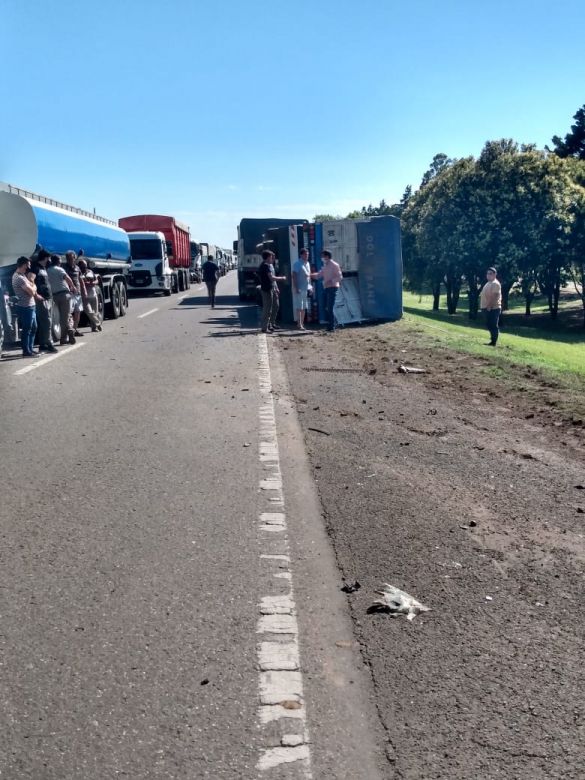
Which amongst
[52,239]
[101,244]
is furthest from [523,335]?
[52,239]

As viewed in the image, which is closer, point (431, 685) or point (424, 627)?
point (431, 685)

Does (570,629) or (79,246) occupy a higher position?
(79,246)

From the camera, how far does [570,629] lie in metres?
3.99

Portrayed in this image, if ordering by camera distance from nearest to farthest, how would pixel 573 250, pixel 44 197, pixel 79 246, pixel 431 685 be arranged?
pixel 431 685 < pixel 44 197 < pixel 79 246 < pixel 573 250

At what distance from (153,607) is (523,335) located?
35048 mm

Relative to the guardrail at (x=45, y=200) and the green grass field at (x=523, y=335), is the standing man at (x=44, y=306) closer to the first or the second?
the guardrail at (x=45, y=200)

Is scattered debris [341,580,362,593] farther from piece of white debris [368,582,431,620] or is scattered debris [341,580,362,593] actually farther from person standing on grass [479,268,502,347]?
person standing on grass [479,268,502,347]

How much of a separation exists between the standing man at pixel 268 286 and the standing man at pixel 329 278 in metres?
0.99

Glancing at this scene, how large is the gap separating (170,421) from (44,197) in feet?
38.0

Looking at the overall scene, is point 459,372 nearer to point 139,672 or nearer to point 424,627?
point 424,627

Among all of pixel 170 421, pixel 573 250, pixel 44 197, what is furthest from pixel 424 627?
pixel 573 250

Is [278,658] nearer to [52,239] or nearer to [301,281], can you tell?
[52,239]

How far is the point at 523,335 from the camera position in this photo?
37.2 m

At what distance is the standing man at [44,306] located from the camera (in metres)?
15.7
